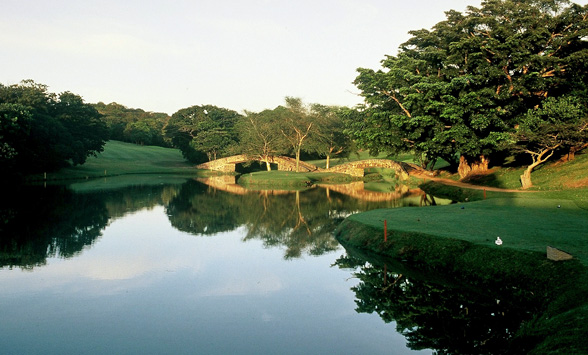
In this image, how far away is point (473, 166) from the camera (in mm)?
56562

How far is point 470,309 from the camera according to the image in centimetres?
1633

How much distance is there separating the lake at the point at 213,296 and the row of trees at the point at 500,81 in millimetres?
20187

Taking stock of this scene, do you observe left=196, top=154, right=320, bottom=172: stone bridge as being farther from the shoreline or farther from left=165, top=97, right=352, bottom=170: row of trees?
the shoreline

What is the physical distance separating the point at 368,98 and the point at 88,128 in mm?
63036

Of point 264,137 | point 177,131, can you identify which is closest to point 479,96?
point 264,137

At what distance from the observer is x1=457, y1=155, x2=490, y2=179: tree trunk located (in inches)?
2163

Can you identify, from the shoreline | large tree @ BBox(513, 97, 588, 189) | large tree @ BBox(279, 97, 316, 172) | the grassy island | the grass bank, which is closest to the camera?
the shoreline

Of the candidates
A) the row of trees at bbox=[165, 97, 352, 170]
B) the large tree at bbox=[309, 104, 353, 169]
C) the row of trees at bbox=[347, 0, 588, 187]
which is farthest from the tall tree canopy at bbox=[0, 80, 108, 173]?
the row of trees at bbox=[347, 0, 588, 187]

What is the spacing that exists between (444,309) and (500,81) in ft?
132

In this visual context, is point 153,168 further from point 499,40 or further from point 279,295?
point 279,295

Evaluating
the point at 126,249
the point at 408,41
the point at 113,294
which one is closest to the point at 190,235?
the point at 126,249

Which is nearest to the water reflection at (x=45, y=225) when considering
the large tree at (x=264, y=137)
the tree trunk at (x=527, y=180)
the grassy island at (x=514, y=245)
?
the grassy island at (x=514, y=245)

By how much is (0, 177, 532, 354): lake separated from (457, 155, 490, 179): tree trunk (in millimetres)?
25902

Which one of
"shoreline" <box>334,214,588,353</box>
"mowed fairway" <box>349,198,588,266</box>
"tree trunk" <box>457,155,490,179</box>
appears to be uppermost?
"tree trunk" <box>457,155,490,179</box>
